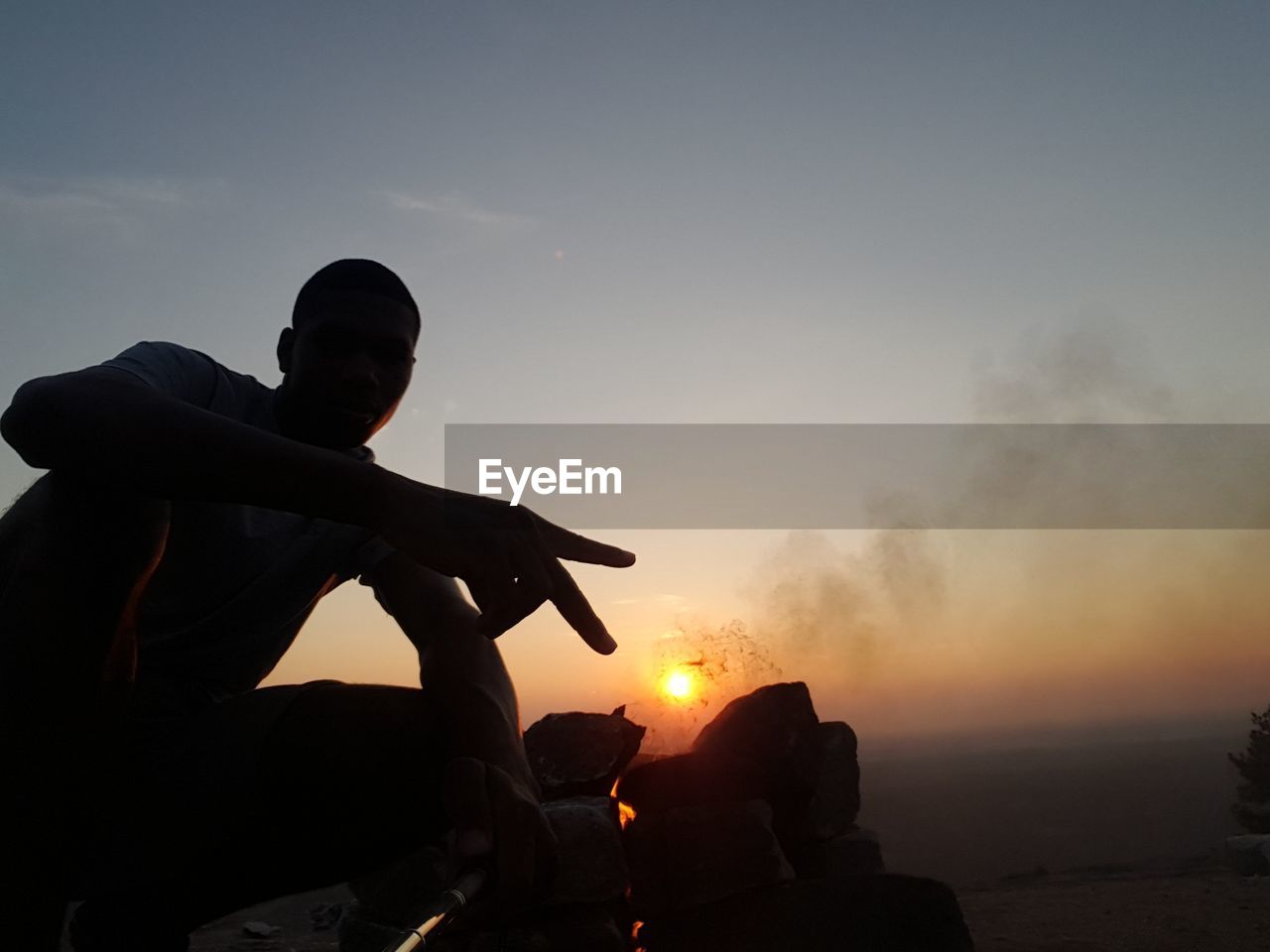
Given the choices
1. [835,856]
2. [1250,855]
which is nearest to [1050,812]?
[1250,855]

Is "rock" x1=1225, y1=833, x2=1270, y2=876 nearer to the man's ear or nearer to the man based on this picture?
the man

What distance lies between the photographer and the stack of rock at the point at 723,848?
5.92 meters

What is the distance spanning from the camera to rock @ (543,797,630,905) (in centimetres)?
611

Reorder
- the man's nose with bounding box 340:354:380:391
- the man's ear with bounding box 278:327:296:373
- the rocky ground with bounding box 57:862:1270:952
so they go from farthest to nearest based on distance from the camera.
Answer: the rocky ground with bounding box 57:862:1270:952, the man's ear with bounding box 278:327:296:373, the man's nose with bounding box 340:354:380:391

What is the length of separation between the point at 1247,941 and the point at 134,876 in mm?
7299

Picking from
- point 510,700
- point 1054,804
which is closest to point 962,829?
point 1054,804

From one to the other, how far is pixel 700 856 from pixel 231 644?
552 centimetres

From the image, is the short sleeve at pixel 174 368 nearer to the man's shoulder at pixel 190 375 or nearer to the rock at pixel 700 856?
the man's shoulder at pixel 190 375

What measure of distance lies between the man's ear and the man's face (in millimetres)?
114

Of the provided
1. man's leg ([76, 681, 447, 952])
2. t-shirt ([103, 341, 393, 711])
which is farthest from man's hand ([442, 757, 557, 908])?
t-shirt ([103, 341, 393, 711])

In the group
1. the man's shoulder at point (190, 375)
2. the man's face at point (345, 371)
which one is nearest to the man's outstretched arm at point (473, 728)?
the man's face at point (345, 371)

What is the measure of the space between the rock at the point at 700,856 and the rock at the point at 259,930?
190 inches

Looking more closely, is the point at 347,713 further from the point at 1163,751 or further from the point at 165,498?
the point at 1163,751

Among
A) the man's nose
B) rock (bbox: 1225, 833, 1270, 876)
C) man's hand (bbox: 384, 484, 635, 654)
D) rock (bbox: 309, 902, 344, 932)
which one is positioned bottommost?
rock (bbox: 1225, 833, 1270, 876)
